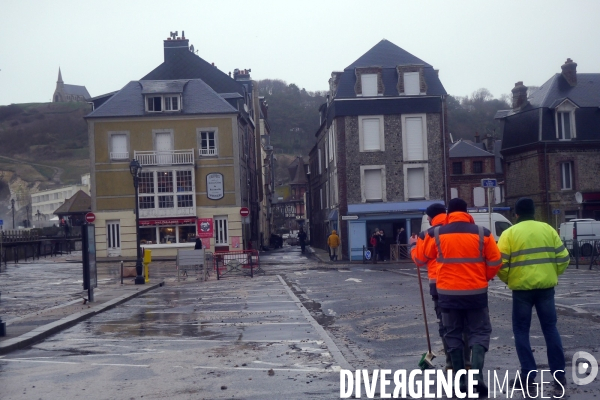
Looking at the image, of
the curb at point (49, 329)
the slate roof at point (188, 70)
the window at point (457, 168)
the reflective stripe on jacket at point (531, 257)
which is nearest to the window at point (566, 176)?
the window at point (457, 168)

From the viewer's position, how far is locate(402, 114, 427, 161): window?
42.3 m

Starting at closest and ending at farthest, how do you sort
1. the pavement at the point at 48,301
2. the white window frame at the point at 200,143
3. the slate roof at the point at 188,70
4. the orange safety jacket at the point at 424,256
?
the orange safety jacket at the point at 424,256, the pavement at the point at 48,301, the white window frame at the point at 200,143, the slate roof at the point at 188,70

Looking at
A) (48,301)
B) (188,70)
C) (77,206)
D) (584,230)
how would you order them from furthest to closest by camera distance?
(77,206) < (188,70) < (584,230) < (48,301)

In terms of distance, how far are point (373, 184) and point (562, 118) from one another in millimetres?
13881

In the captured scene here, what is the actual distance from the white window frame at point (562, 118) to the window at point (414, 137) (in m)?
9.97

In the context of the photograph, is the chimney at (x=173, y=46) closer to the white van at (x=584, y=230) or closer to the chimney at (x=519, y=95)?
the chimney at (x=519, y=95)

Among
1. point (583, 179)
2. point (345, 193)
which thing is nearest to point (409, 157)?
point (345, 193)

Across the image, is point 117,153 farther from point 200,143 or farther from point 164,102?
point 200,143

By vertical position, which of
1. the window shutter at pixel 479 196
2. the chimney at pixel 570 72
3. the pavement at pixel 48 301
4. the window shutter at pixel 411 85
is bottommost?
the pavement at pixel 48 301

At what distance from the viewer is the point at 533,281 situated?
281 inches

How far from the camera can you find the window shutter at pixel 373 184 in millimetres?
42406

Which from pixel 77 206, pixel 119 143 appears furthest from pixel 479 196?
pixel 77 206

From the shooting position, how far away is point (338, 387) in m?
7.43

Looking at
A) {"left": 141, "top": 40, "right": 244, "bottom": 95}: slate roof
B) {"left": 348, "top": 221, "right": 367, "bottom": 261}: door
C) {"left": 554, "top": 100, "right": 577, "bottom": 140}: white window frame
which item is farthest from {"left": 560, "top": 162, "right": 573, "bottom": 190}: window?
{"left": 141, "top": 40, "right": 244, "bottom": 95}: slate roof
